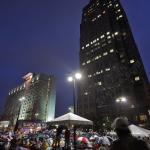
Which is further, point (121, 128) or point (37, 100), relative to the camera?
point (37, 100)

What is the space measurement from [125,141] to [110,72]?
9023cm

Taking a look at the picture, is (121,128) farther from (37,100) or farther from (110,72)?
(37,100)

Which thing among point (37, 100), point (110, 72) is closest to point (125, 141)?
point (110, 72)

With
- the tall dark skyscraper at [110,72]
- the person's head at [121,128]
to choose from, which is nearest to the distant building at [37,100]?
the tall dark skyscraper at [110,72]

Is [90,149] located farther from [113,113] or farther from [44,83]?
[44,83]

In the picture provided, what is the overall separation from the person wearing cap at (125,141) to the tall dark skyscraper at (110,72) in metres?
69.7

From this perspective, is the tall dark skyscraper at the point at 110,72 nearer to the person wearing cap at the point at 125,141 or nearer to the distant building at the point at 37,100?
the distant building at the point at 37,100

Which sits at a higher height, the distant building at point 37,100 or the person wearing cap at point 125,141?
the distant building at point 37,100

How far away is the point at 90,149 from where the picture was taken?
1070 cm

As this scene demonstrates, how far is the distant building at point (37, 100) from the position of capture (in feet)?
414

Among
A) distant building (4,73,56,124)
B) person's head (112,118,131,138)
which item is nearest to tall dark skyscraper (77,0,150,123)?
distant building (4,73,56,124)

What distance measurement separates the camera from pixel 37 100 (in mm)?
130250

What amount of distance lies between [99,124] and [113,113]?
31.0 ft

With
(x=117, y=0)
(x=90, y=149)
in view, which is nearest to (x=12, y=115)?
(x=117, y=0)
